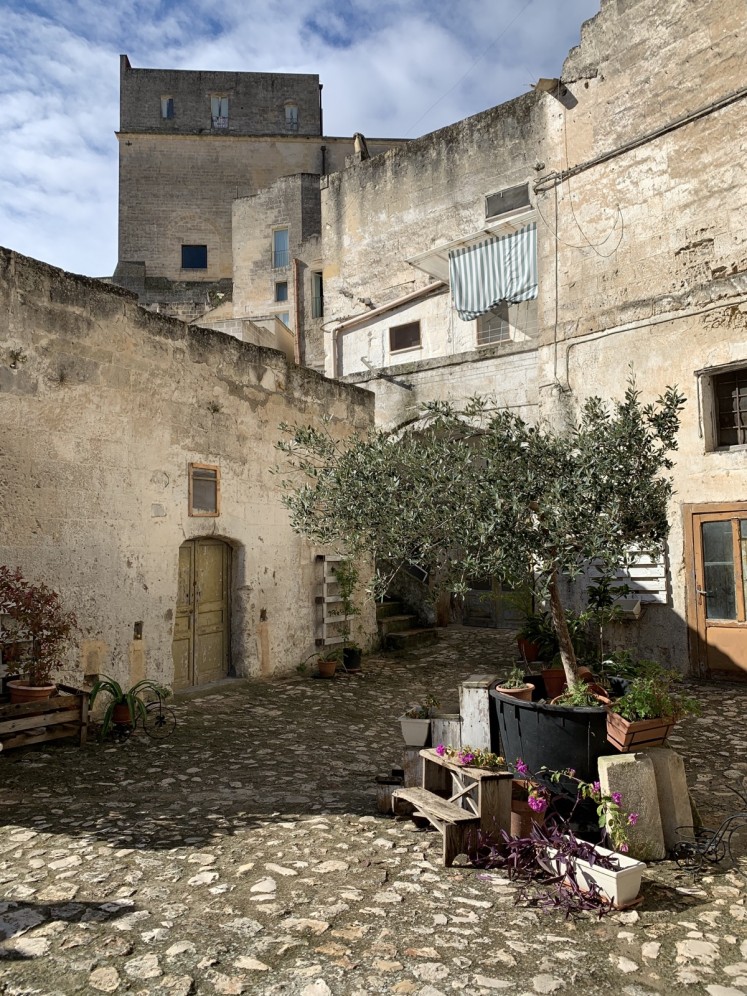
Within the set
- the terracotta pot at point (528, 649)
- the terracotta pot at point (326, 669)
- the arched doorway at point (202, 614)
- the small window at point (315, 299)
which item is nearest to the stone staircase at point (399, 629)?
the terracotta pot at point (326, 669)

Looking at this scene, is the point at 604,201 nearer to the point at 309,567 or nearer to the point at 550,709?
the point at 309,567

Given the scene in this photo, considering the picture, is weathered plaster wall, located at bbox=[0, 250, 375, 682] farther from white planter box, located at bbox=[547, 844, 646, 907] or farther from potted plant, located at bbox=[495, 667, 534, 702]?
white planter box, located at bbox=[547, 844, 646, 907]

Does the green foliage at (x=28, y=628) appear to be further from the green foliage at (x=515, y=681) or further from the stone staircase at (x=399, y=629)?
the stone staircase at (x=399, y=629)

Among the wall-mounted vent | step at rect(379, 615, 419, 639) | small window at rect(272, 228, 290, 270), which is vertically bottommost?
step at rect(379, 615, 419, 639)

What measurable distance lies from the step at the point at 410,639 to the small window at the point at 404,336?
22.0 ft

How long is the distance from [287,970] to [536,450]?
299 centimetres

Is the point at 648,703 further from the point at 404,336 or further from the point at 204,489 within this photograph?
the point at 404,336

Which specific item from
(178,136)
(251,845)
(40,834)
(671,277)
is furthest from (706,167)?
(178,136)

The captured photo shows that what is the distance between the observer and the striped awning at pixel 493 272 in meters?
12.7

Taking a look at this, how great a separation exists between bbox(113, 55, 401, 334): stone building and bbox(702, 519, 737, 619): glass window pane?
76.8ft

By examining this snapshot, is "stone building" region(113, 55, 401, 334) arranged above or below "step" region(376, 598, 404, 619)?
above

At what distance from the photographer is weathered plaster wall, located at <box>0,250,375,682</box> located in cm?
636

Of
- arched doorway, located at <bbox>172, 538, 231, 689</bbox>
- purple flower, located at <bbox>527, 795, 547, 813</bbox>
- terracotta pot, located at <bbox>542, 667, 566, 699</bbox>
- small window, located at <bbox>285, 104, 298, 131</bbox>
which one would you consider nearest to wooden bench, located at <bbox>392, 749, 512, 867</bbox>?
purple flower, located at <bbox>527, 795, 547, 813</bbox>

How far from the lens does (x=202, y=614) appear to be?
27.3ft
